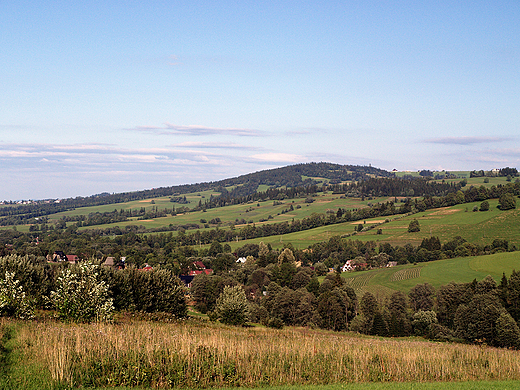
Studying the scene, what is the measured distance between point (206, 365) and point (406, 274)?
314 ft

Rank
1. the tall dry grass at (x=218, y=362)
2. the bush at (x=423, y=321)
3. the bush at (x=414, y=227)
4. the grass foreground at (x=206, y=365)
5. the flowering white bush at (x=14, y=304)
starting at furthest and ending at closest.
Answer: the bush at (x=414, y=227), the bush at (x=423, y=321), the flowering white bush at (x=14, y=304), the tall dry grass at (x=218, y=362), the grass foreground at (x=206, y=365)

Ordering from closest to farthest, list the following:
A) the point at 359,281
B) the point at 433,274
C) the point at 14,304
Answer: the point at 14,304 < the point at 433,274 < the point at 359,281

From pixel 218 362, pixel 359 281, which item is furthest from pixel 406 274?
pixel 218 362

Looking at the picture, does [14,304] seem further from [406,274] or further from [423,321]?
[406,274]

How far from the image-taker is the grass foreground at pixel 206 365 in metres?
12.6

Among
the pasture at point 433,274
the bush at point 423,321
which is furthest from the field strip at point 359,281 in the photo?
the bush at point 423,321

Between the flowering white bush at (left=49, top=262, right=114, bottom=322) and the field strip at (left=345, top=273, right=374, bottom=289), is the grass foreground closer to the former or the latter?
the flowering white bush at (left=49, top=262, right=114, bottom=322)

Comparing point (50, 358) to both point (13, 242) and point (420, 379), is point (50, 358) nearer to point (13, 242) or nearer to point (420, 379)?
point (420, 379)

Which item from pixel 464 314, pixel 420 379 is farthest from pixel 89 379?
pixel 464 314

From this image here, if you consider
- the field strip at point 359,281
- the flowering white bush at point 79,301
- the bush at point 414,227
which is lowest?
the field strip at point 359,281

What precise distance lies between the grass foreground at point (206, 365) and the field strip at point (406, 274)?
273 ft

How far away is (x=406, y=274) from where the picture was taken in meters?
101

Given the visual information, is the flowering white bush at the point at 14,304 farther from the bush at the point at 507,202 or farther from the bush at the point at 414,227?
the bush at the point at 507,202

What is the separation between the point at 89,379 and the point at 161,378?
212 centimetres
